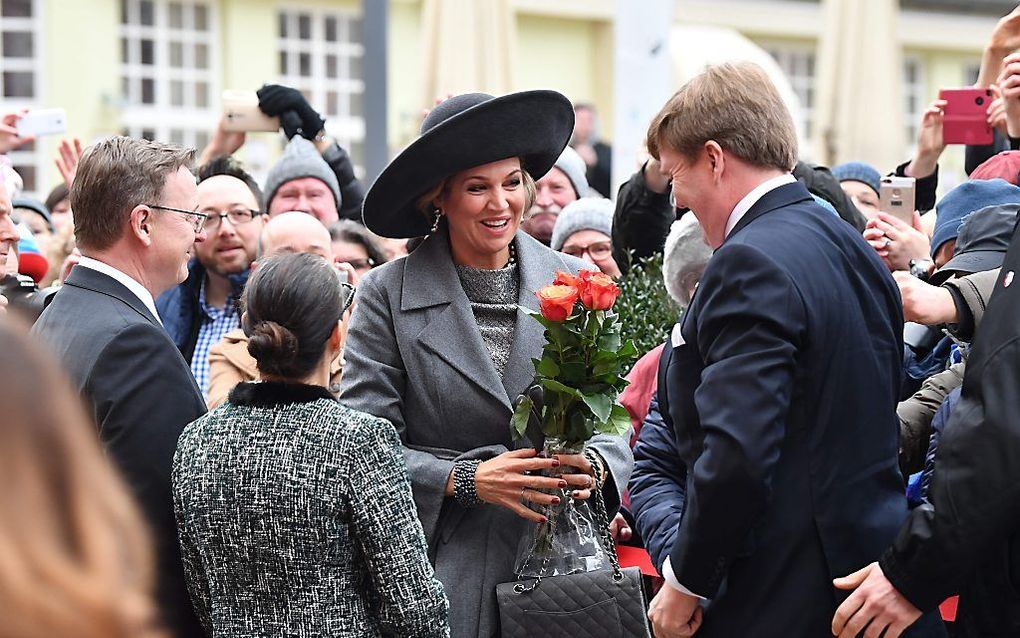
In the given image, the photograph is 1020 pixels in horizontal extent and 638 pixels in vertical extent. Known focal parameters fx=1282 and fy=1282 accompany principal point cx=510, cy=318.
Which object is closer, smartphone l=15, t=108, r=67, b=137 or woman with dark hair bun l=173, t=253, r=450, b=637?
woman with dark hair bun l=173, t=253, r=450, b=637

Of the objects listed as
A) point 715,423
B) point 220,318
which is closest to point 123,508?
point 715,423

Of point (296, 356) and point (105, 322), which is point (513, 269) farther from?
point (105, 322)

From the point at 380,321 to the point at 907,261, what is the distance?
5.03 ft

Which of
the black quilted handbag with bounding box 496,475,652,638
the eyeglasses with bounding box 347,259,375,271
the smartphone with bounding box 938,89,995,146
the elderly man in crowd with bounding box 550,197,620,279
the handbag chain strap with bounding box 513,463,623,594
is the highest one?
the smartphone with bounding box 938,89,995,146

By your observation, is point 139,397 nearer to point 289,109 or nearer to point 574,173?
point 289,109

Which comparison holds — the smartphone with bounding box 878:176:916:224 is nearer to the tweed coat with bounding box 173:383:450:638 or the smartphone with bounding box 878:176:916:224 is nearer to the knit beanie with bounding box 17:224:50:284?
the tweed coat with bounding box 173:383:450:638

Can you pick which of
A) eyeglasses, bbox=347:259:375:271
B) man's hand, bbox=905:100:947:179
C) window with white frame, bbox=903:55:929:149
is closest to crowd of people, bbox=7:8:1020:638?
man's hand, bbox=905:100:947:179

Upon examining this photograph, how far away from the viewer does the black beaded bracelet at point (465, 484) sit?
318 cm

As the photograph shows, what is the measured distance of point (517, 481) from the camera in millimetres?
3117

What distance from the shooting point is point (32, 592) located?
1.08 metres

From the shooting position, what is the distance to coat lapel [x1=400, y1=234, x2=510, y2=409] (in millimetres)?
3289

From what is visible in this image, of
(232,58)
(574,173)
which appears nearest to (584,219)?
(574,173)

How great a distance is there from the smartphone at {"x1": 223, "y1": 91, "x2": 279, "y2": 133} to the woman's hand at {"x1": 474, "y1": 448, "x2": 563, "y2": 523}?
11.1ft

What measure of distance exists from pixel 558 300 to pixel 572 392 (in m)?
0.23
